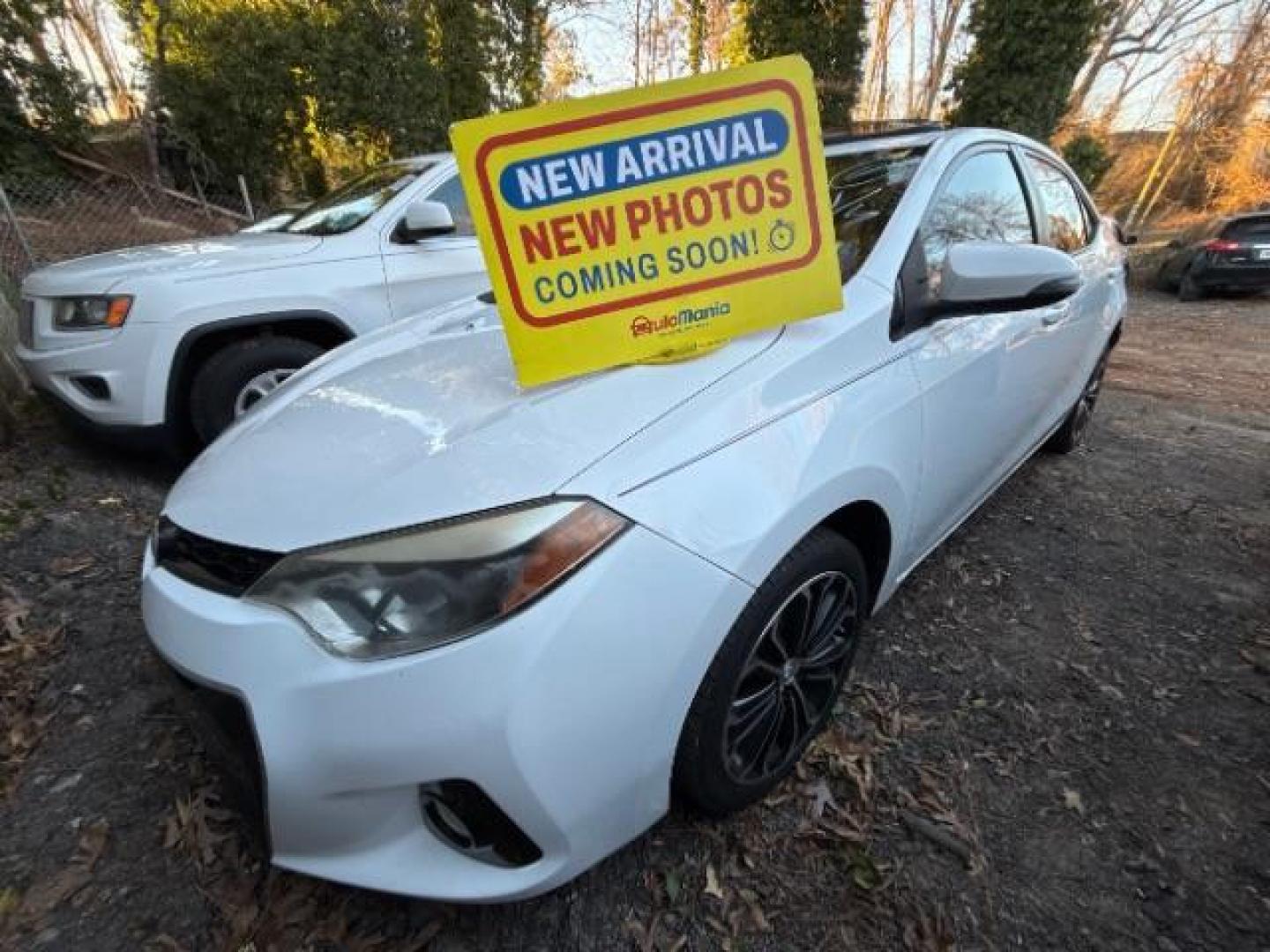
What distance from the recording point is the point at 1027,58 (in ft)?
31.7

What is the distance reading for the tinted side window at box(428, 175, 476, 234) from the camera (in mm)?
3588

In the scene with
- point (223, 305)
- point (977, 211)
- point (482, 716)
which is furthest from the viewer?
point (223, 305)

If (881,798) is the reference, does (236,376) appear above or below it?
above

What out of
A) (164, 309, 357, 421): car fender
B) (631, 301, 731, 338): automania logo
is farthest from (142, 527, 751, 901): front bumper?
(164, 309, 357, 421): car fender

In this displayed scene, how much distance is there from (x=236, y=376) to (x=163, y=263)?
1.87 feet

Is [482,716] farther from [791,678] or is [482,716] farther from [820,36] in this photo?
[820,36]

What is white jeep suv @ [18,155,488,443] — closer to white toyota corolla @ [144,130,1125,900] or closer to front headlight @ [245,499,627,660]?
white toyota corolla @ [144,130,1125,900]

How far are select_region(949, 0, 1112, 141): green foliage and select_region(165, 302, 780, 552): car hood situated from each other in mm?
11316

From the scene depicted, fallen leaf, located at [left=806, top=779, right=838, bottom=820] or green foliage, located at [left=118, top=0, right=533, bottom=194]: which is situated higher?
green foliage, located at [left=118, top=0, right=533, bottom=194]

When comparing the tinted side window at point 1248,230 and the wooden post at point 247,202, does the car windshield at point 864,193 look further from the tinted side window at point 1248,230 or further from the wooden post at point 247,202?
the tinted side window at point 1248,230

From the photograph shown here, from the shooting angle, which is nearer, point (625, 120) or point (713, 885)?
point (625, 120)

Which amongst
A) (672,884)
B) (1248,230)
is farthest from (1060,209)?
(1248,230)

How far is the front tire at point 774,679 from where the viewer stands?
1.33m

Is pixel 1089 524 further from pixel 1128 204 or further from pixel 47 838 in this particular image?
pixel 1128 204
